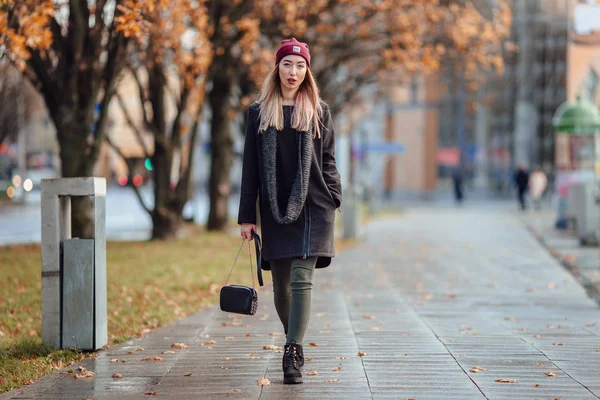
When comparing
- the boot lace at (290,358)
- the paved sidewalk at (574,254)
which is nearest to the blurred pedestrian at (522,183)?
the paved sidewalk at (574,254)

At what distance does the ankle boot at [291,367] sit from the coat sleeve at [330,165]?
0.86m

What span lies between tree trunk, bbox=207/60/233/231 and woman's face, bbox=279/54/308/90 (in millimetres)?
16185

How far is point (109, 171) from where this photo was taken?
9069 cm

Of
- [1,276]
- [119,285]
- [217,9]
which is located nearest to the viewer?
[119,285]

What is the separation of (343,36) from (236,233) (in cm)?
481

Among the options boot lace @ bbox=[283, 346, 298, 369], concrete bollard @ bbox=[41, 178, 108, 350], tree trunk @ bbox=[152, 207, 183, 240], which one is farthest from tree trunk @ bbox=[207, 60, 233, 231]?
boot lace @ bbox=[283, 346, 298, 369]

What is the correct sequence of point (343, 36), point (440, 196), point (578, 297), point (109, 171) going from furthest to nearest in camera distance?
point (109, 171), point (440, 196), point (343, 36), point (578, 297)

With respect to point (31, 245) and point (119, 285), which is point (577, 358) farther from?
point (31, 245)

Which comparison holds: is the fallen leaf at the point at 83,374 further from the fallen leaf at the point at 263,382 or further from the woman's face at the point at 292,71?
the woman's face at the point at 292,71

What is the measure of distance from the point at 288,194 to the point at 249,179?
0.26m

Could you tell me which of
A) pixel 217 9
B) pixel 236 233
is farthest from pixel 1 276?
pixel 236 233

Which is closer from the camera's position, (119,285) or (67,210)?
(67,210)

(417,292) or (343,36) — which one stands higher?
(343,36)

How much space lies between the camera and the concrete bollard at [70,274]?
22.4ft
